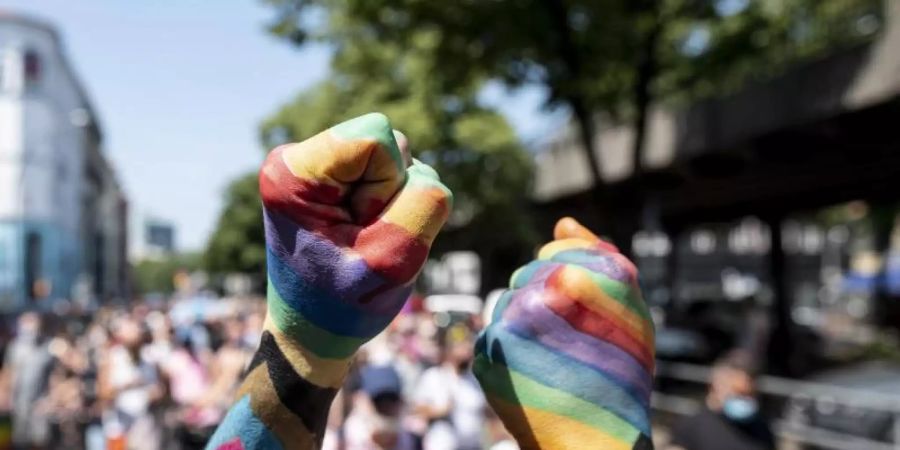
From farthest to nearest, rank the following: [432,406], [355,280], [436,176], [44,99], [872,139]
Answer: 1. [44,99]
2. [872,139]
3. [432,406]
4. [436,176]
5. [355,280]

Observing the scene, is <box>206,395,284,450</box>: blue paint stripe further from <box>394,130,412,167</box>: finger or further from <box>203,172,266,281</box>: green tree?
<box>203,172,266,281</box>: green tree

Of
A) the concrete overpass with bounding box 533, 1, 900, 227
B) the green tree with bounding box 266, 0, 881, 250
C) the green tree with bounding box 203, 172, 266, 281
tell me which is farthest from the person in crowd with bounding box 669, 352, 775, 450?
the green tree with bounding box 203, 172, 266, 281

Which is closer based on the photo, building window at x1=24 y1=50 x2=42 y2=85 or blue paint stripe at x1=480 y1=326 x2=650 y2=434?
blue paint stripe at x1=480 y1=326 x2=650 y2=434

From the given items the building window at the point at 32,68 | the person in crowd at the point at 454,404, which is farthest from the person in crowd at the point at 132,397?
the building window at the point at 32,68

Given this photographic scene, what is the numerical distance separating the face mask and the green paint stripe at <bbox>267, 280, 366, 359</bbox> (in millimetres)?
3414

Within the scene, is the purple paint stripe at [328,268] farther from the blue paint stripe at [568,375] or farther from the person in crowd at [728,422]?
the person in crowd at [728,422]

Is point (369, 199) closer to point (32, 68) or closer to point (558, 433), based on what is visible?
point (558, 433)

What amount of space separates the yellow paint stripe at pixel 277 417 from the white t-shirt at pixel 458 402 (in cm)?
432

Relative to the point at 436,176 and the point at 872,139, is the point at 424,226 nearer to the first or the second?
the point at 436,176

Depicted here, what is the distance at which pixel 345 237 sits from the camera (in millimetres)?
1336

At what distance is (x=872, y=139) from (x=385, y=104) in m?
13.4

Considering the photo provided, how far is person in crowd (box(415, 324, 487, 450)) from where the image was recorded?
575 cm

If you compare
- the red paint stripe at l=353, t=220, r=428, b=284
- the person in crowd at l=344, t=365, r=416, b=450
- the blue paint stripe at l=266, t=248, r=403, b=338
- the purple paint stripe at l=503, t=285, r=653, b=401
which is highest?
the red paint stripe at l=353, t=220, r=428, b=284

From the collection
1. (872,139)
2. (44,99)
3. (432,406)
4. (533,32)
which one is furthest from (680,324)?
(44,99)
